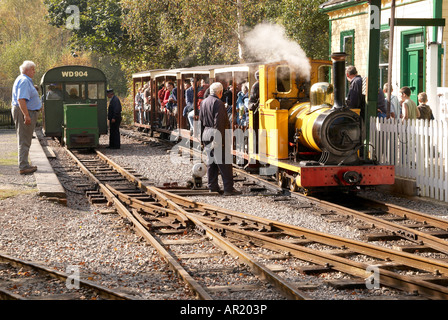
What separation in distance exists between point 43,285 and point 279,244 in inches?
97.0

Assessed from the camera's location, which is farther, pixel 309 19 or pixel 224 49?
pixel 224 49

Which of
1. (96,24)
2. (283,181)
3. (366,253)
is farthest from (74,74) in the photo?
(96,24)

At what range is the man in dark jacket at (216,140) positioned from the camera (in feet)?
36.7

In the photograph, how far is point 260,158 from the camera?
1202 centimetres

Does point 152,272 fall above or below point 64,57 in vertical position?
below

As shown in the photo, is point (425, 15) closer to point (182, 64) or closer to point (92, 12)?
point (182, 64)

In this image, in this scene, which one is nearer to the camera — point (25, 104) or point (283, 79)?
point (283, 79)

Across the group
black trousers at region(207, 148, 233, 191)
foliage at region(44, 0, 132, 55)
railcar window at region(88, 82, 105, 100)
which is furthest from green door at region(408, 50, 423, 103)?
foliage at region(44, 0, 132, 55)

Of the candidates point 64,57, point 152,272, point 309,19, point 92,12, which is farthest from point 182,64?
point 152,272

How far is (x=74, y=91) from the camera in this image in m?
20.0

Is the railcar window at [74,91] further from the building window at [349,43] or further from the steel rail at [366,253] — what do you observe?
the steel rail at [366,253]

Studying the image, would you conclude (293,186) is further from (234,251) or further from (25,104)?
(25,104)

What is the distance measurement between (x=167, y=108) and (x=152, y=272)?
1565 centimetres

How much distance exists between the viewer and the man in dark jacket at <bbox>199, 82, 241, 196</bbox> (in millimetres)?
11188
